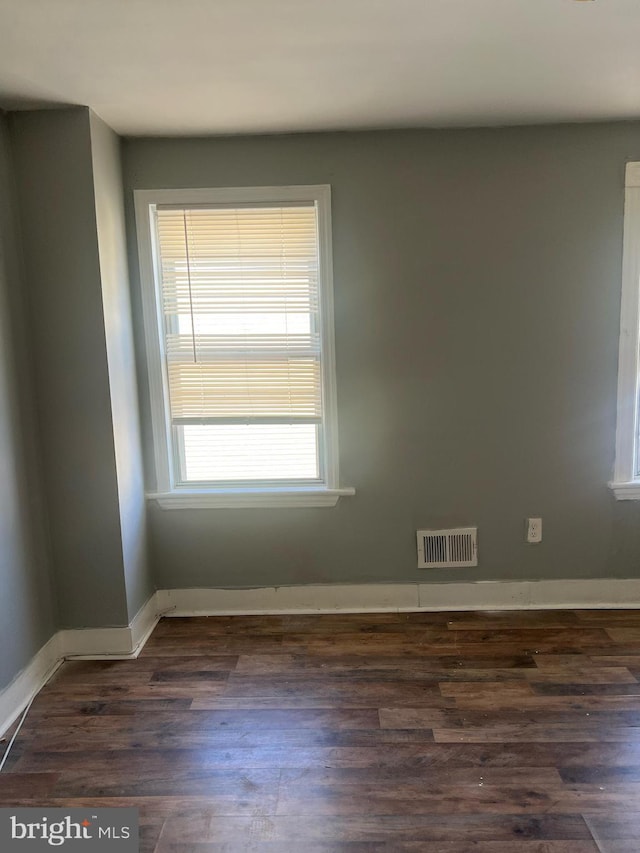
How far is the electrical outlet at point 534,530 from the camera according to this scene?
2895 millimetres

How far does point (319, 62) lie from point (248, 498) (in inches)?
74.1

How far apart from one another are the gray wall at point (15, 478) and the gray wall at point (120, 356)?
33 centimetres

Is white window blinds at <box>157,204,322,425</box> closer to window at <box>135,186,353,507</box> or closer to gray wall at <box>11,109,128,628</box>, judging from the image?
window at <box>135,186,353,507</box>

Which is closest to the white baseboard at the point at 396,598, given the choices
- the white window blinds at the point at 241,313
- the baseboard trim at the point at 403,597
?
the baseboard trim at the point at 403,597

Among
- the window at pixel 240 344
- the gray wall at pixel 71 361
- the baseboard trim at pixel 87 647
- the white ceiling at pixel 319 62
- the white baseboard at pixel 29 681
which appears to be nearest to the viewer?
the white ceiling at pixel 319 62

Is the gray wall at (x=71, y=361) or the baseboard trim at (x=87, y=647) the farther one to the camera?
the baseboard trim at (x=87, y=647)

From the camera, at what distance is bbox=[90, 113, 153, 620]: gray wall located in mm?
2459

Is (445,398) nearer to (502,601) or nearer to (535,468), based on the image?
(535,468)

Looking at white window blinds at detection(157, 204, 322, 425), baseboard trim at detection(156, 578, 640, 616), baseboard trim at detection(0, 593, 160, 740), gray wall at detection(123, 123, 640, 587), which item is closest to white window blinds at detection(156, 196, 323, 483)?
white window blinds at detection(157, 204, 322, 425)

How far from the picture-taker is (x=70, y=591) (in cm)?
260

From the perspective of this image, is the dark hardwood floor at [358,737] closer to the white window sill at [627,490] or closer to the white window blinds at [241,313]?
the white window sill at [627,490]

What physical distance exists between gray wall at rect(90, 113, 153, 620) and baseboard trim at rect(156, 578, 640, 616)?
0.32 meters

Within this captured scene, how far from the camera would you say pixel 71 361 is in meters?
2.46

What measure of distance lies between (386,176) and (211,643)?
7.63 ft
